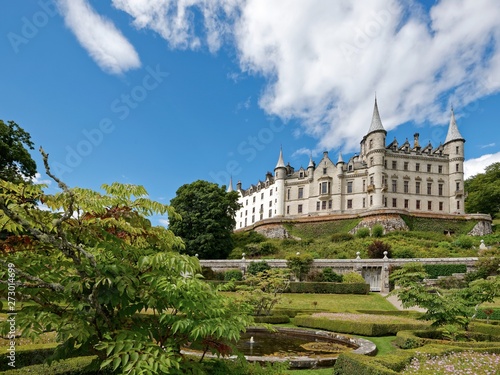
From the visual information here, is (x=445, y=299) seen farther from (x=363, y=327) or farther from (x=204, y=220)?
(x=204, y=220)

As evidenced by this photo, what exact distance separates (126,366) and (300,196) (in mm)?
66559

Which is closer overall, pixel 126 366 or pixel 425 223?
pixel 126 366

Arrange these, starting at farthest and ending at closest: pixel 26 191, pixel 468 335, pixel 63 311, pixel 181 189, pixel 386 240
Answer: pixel 181 189 < pixel 386 240 < pixel 468 335 < pixel 26 191 < pixel 63 311

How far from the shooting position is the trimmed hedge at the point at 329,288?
32.7 metres

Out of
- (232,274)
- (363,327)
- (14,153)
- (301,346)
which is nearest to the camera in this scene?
(301,346)

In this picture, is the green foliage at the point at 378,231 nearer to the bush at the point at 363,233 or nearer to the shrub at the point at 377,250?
the bush at the point at 363,233

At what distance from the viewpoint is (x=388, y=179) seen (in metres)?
63.6

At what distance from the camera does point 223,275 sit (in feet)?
131

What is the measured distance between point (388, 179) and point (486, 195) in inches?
746

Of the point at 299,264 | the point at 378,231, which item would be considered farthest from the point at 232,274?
the point at 378,231

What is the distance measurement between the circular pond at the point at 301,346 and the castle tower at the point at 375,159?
156 feet

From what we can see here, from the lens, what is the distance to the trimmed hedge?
107ft

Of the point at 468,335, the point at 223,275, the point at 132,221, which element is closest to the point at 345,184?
A: the point at 223,275

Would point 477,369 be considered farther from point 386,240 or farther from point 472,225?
point 472,225
